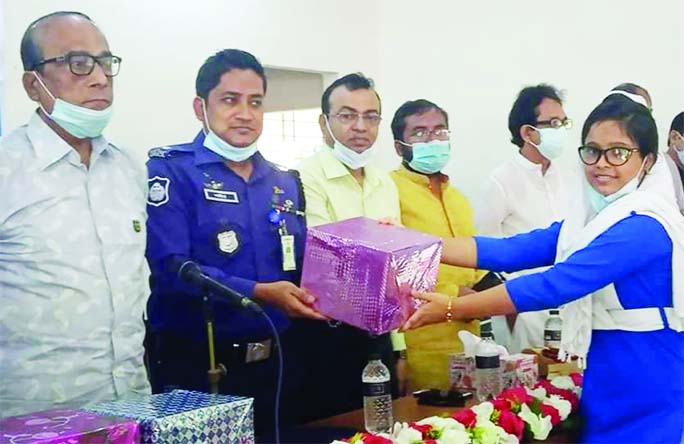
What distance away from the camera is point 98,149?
2.03 meters

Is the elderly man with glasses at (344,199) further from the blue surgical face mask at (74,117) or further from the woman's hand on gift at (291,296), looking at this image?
the blue surgical face mask at (74,117)

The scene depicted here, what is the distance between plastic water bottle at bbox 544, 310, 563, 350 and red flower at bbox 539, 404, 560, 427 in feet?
3.19

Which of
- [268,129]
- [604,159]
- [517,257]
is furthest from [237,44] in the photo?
[604,159]

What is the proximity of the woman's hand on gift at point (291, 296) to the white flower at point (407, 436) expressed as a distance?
458 millimetres

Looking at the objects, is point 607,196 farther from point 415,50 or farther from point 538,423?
point 415,50

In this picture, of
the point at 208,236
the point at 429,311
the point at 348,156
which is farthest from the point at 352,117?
the point at 429,311

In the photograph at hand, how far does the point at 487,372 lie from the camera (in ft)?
8.48

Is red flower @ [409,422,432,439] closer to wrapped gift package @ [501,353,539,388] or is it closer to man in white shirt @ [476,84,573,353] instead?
wrapped gift package @ [501,353,539,388]

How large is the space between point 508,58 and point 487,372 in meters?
2.49

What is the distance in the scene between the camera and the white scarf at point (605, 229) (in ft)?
6.72

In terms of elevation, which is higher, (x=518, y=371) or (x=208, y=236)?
(x=208, y=236)

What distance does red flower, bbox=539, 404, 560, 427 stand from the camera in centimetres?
219

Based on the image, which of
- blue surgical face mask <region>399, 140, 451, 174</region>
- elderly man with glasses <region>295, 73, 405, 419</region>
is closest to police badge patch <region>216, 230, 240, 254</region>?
elderly man with glasses <region>295, 73, 405, 419</region>

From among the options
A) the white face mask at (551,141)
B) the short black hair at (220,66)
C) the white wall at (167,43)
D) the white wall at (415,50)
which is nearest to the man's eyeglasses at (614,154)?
the short black hair at (220,66)
